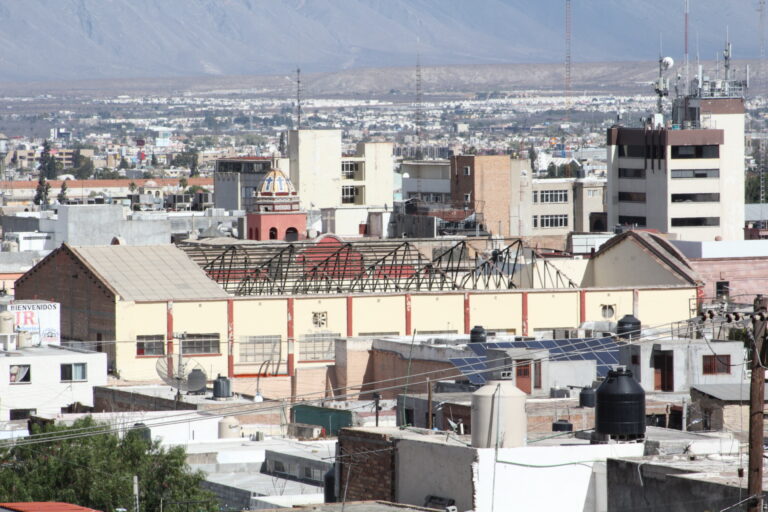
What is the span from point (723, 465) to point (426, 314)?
134 ft

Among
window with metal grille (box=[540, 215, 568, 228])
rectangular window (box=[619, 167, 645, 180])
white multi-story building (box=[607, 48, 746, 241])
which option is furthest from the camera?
window with metal grille (box=[540, 215, 568, 228])

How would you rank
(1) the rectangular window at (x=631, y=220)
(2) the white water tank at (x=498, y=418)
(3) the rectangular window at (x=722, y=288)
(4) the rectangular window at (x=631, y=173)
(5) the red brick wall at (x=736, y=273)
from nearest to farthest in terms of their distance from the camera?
(2) the white water tank at (x=498, y=418) < (3) the rectangular window at (x=722, y=288) < (5) the red brick wall at (x=736, y=273) < (1) the rectangular window at (x=631, y=220) < (4) the rectangular window at (x=631, y=173)

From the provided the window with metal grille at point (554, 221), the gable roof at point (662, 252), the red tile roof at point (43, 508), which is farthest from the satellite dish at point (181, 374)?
the window with metal grille at point (554, 221)

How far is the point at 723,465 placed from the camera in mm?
21625

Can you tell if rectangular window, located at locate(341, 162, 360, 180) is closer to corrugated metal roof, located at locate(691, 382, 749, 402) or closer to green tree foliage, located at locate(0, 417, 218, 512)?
corrugated metal roof, located at locate(691, 382, 749, 402)

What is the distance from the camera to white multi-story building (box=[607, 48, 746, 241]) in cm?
11794

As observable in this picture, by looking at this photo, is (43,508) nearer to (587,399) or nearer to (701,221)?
(587,399)

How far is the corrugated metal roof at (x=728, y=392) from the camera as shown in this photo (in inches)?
1278

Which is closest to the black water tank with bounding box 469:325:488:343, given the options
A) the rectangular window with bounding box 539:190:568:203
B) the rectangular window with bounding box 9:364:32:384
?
the rectangular window with bounding box 9:364:32:384

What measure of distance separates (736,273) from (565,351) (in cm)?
2699

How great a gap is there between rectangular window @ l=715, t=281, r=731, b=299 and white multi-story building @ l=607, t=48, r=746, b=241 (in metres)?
44.2

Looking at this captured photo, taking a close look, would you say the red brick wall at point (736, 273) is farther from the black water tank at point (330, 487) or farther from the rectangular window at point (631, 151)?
the rectangular window at point (631, 151)

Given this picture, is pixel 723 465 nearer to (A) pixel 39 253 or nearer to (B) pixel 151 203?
(A) pixel 39 253

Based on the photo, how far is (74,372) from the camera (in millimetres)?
51906
